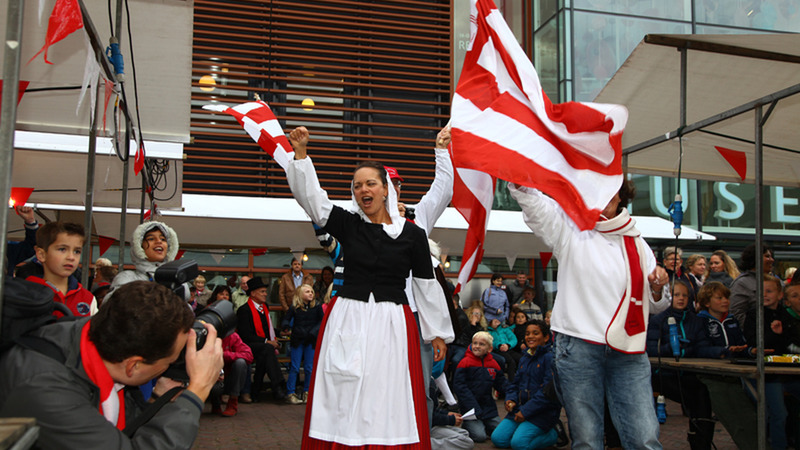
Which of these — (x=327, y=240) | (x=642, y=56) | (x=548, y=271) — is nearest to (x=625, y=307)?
(x=327, y=240)

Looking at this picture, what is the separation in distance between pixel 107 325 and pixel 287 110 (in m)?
14.2

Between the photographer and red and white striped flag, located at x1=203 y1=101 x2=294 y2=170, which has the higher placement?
red and white striped flag, located at x1=203 y1=101 x2=294 y2=170

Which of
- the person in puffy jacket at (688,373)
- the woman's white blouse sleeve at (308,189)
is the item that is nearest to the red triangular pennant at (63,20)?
the woman's white blouse sleeve at (308,189)

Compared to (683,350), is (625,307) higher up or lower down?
higher up

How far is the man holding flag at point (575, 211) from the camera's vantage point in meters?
3.34

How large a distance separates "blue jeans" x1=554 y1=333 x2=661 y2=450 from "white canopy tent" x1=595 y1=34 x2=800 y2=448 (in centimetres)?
117

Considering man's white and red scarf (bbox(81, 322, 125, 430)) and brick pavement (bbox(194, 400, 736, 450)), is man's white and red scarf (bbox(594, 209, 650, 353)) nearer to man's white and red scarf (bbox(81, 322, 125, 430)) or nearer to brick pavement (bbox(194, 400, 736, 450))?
man's white and red scarf (bbox(81, 322, 125, 430))

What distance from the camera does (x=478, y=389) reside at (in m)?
6.92

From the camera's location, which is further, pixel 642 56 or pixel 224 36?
pixel 224 36

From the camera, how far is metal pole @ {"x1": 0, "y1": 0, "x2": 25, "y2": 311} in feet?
6.04

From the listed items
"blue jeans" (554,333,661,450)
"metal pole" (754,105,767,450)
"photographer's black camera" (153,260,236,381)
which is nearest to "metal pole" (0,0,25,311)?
"photographer's black camera" (153,260,236,381)

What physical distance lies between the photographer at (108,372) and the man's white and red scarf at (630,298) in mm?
2044

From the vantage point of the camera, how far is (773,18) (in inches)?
633

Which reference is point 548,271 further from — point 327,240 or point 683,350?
point 327,240
